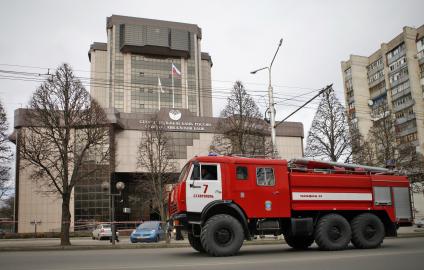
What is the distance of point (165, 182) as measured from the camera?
1921 inches

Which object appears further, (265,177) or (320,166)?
(320,166)

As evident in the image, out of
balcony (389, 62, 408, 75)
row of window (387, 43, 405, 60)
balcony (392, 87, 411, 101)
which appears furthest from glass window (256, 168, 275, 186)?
row of window (387, 43, 405, 60)

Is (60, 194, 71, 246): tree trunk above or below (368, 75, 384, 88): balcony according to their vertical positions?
below

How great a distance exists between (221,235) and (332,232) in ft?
14.1

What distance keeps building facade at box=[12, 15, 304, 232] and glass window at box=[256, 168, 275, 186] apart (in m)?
43.2

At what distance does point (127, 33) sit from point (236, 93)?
7002 centimetres

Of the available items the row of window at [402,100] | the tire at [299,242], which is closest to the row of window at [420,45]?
the row of window at [402,100]

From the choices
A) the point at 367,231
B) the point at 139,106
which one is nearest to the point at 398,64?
the point at 139,106

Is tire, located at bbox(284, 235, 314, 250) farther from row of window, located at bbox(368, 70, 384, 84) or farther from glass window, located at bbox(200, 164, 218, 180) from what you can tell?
row of window, located at bbox(368, 70, 384, 84)

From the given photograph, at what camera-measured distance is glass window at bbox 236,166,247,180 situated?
13.9 m

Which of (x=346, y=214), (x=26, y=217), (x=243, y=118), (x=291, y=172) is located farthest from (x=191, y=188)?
(x=26, y=217)

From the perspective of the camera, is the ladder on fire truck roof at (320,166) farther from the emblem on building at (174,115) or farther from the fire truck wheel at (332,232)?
the emblem on building at (174,115)

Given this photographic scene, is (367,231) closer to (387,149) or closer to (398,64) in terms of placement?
(387,149)

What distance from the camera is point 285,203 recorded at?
47.1ft
